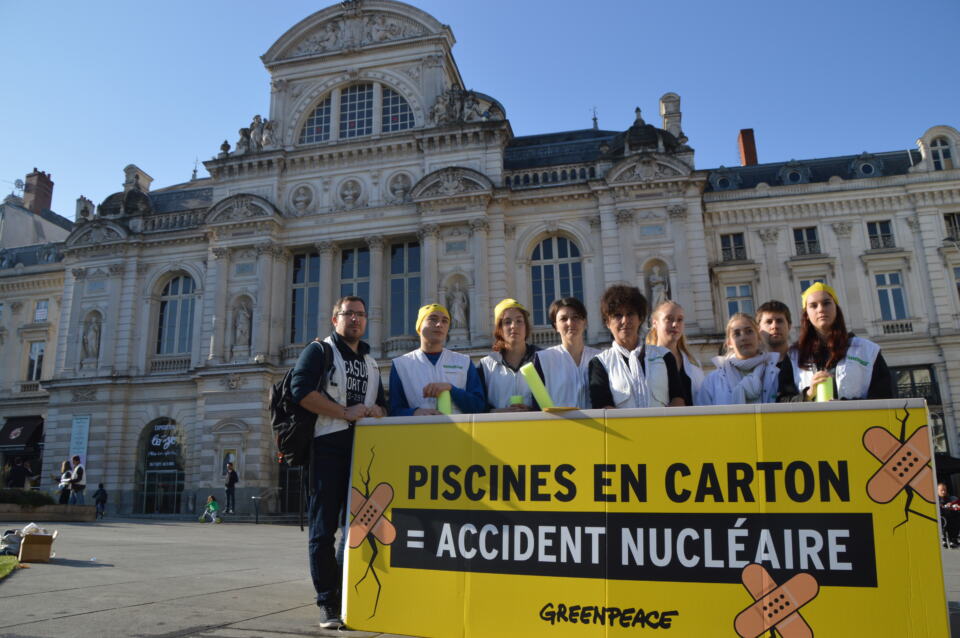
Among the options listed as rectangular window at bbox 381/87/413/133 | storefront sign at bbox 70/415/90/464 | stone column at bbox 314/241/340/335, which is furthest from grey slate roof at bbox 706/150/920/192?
storefront sign at bbox 70/415/90/464

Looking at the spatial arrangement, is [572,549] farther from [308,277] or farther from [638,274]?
[308,277]

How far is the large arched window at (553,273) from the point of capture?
90.8 feet

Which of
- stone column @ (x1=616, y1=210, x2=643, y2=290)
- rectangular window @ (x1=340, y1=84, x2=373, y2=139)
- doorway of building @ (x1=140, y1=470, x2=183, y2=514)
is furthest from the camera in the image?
rectangular window @ (x1=340, y1=84, x2=373, y2=139)

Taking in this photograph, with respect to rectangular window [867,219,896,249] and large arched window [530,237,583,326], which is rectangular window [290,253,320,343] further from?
rectangular window [867,219,896,249]

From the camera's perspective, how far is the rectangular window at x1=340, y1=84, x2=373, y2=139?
31.0 m

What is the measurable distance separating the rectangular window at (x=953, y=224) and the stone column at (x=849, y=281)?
3.69 m

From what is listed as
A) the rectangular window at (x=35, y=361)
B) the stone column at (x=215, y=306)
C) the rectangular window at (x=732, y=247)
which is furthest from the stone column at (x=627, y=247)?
the rectangular window at (x=35, y=361)

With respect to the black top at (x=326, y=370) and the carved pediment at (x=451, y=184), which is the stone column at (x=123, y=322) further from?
the black top at (x=326, y=370)

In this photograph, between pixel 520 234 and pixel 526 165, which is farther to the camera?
pixel 526 165

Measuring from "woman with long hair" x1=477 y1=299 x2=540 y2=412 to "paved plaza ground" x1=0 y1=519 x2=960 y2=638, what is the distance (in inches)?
88.4

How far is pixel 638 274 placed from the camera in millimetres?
26500

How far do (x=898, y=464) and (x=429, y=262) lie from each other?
2425 cm

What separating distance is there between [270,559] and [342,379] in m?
5.83

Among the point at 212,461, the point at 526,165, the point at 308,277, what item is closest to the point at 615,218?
the point at 526,165
